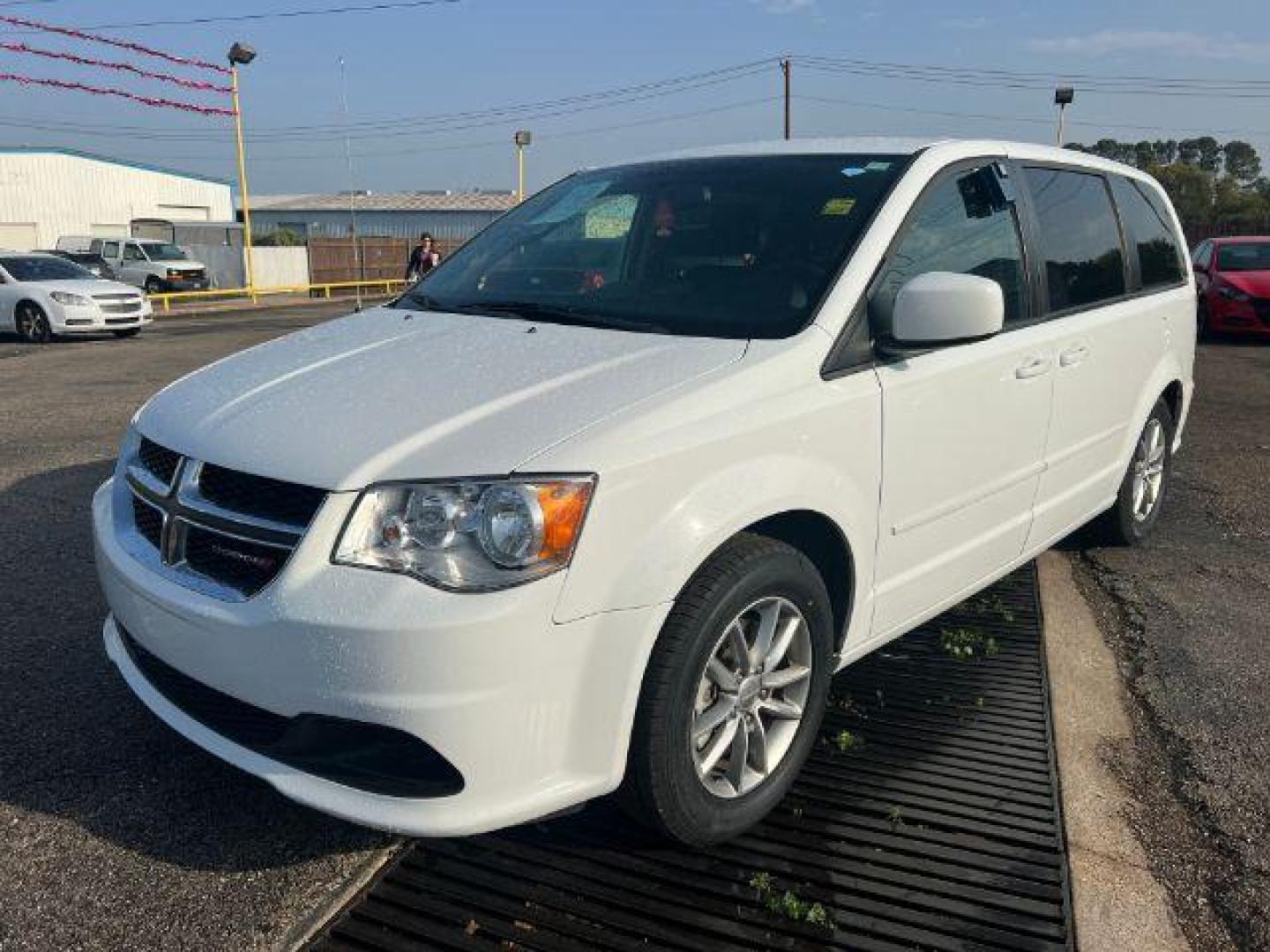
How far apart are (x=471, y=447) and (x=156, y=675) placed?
1.13 metres

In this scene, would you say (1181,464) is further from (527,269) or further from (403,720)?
(403,720)

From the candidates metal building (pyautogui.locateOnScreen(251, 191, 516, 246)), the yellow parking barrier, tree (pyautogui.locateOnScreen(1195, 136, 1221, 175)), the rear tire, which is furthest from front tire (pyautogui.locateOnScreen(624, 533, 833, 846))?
tree (pyautogui.locateOnScreen(1195, 136, 1221, 175))

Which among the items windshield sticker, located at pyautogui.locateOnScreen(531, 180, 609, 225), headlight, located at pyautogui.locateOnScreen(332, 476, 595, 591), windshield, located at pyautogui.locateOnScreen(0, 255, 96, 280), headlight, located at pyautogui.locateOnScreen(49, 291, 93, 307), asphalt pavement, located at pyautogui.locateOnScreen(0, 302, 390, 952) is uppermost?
windshield sticker, located at pyautogui.locateOnScreen(531, 180, 609, 225)

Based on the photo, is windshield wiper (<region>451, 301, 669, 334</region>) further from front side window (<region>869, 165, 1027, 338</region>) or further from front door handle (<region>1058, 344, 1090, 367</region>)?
front door handle (<region>1058, 344, 1090, 367</region>)

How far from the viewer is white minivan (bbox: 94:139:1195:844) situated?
7.02ft

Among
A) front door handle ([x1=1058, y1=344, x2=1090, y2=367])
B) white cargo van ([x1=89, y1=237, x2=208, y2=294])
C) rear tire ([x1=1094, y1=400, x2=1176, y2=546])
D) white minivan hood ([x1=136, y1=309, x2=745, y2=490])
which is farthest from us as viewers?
white cargo van ([x1=89, y1=237, x2=208, y2=294])

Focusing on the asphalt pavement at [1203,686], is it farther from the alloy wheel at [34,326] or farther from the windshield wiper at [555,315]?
the alloy wheel at [34,326]

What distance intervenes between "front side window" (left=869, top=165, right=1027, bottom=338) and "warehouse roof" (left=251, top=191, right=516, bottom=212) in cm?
6550

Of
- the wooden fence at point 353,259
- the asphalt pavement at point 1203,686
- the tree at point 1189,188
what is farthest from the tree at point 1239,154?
the asphalt pavement at point 1203,686

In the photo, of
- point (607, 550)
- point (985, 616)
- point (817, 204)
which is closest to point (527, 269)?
point (817, 204)

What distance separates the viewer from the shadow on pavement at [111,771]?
2.60 meters

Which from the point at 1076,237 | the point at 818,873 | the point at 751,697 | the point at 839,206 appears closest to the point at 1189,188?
the point at 1076,237

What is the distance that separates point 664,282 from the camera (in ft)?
10.4

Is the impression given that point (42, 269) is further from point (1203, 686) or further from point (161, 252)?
point (1203, 686)
